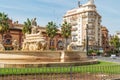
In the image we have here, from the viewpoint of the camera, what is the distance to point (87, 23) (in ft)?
283

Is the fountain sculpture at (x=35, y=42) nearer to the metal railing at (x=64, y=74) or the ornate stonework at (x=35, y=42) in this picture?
the ornate stonework at (x=35, y=42)

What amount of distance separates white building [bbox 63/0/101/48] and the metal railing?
68016mm

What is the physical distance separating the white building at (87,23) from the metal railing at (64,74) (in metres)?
68.0

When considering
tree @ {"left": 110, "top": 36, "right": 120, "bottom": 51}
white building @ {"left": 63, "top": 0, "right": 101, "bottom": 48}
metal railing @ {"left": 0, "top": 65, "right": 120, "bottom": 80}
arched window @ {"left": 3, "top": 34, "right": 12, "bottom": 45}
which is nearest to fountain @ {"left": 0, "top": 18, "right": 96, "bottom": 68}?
metal railing @ {"left": 0, "top": 65, "right": 120, "bottom": 80}

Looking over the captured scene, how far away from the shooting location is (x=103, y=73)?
1538 cm

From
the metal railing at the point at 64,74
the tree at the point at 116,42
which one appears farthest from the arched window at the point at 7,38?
the metal railing at the point at 64,74

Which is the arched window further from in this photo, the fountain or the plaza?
the fountain

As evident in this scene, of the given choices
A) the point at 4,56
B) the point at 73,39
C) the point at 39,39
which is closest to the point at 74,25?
the point at 73,39

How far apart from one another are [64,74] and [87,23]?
72652mm

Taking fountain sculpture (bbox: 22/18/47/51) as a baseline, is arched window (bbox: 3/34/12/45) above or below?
above

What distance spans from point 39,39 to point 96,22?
203 feet

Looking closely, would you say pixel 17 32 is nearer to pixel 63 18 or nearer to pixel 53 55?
pixel 63 18

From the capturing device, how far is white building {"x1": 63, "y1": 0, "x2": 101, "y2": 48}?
86.5m

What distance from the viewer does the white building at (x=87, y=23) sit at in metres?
86.5
